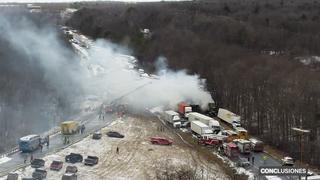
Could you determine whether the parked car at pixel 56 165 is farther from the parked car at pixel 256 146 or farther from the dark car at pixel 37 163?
the parked car at pixel 256 146

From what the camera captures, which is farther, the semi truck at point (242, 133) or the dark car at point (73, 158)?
the semi truck at point (242, 133)

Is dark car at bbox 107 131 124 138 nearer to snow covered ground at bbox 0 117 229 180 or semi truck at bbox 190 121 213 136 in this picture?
snow covered ground at bbox 0 117 229 180

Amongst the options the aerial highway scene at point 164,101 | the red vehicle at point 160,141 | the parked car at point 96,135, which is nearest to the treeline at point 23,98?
the aerial highway scene at point 164,101

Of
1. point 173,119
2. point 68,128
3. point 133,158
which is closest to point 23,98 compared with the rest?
point 68,128

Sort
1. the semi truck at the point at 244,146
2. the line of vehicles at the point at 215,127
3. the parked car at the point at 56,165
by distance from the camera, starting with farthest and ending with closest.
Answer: the line of vehicles at the point at 215,127, the semi truck at the point at 244,146, the parked car at the point at 56,165

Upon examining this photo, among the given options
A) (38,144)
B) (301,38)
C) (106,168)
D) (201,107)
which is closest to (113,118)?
(201,107)
